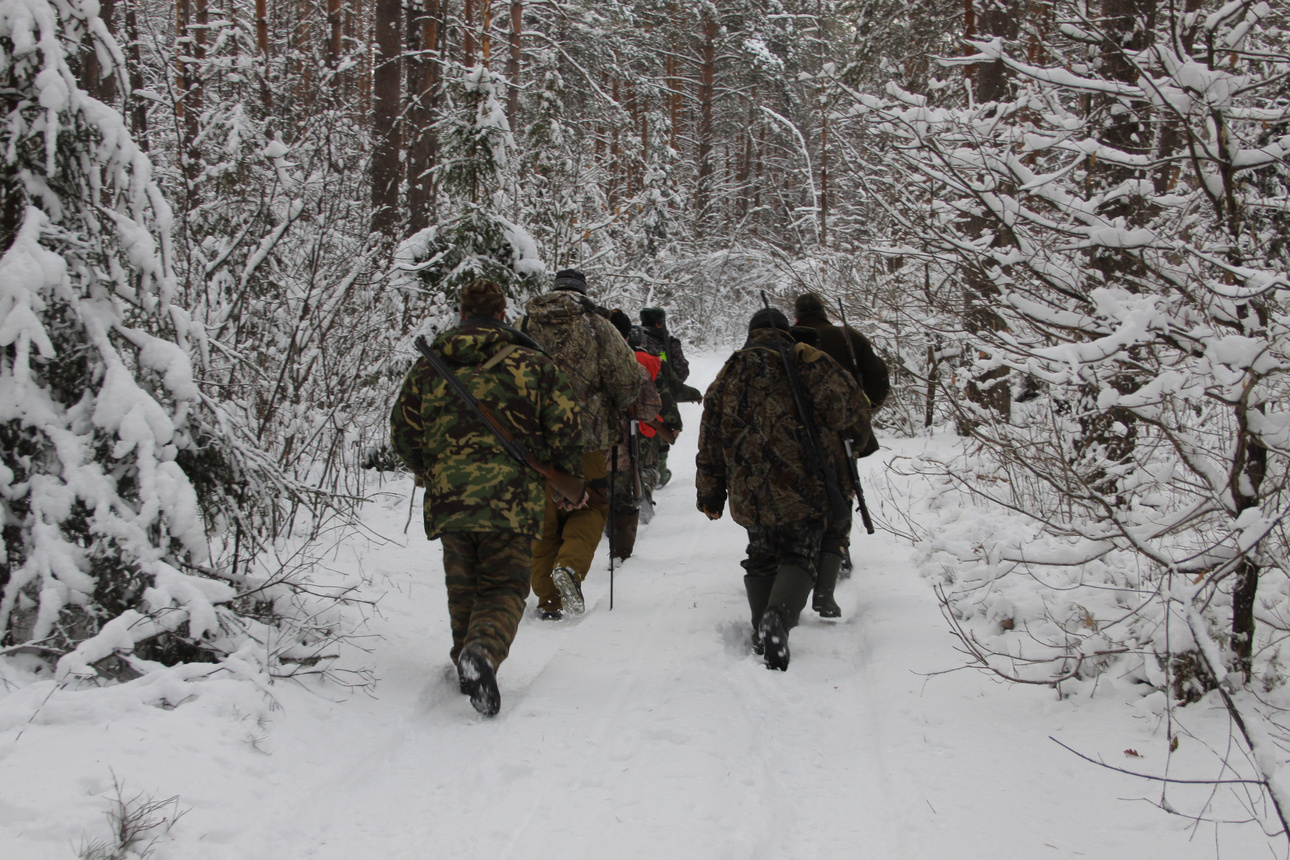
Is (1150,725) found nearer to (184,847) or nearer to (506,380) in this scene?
(506,380)

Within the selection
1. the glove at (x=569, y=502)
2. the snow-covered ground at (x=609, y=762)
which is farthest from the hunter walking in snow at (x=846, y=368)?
the glove at (x=569, y=502)

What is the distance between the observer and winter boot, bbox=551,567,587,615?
5129 mm

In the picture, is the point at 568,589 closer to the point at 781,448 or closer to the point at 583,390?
the point at 583,390

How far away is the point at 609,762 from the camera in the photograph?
10.5ft

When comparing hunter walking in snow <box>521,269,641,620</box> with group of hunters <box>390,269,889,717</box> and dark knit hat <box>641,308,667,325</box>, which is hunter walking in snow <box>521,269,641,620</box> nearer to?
group of hunters <box>390,269,889,717</box>

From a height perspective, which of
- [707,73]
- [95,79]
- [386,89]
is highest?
[707,73]

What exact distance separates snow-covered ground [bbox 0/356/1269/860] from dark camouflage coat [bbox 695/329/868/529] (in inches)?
34.4

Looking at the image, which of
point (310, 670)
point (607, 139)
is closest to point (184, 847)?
point (310, 670)

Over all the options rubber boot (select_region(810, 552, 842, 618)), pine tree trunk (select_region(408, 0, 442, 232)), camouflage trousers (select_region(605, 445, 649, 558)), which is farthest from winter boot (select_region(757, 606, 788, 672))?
pine tree trunk (select_region(408, 0, 442, 232))

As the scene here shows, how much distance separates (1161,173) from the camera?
16.0 feet

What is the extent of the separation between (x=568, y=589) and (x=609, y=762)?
1994 millimetres

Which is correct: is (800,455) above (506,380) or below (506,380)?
below

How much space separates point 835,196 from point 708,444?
2717 cm

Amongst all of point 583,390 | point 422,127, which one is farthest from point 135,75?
point 422,127
